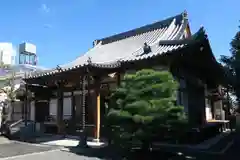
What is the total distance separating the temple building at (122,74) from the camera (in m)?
9.77

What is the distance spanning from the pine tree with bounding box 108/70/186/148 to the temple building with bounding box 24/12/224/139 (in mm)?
2243

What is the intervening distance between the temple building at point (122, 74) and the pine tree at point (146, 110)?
2.24m

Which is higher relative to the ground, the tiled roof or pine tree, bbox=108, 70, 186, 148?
the tiled roof

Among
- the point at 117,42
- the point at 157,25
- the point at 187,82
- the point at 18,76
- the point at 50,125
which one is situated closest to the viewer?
the point at 187,82

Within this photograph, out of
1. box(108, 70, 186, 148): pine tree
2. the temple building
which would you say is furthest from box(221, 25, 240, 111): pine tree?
box(108, 70, 186, 148): pine tree

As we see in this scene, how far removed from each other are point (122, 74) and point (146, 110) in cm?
461

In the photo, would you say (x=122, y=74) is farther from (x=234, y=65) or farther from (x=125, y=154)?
(x=234, y=65)

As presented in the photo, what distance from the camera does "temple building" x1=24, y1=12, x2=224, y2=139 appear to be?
977 cm

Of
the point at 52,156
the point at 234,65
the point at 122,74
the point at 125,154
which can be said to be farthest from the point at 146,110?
the point at 234,65

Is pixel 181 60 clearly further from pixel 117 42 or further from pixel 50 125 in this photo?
pixel 50 125

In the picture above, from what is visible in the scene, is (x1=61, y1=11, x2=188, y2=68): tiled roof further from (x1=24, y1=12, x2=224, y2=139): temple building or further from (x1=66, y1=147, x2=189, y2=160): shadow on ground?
(x1=66, y1=147, x2=189, y2=160): shadow on ground

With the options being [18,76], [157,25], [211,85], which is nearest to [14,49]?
[18,76]

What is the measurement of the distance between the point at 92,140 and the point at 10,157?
3.96 metres

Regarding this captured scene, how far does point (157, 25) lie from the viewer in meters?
15.3
